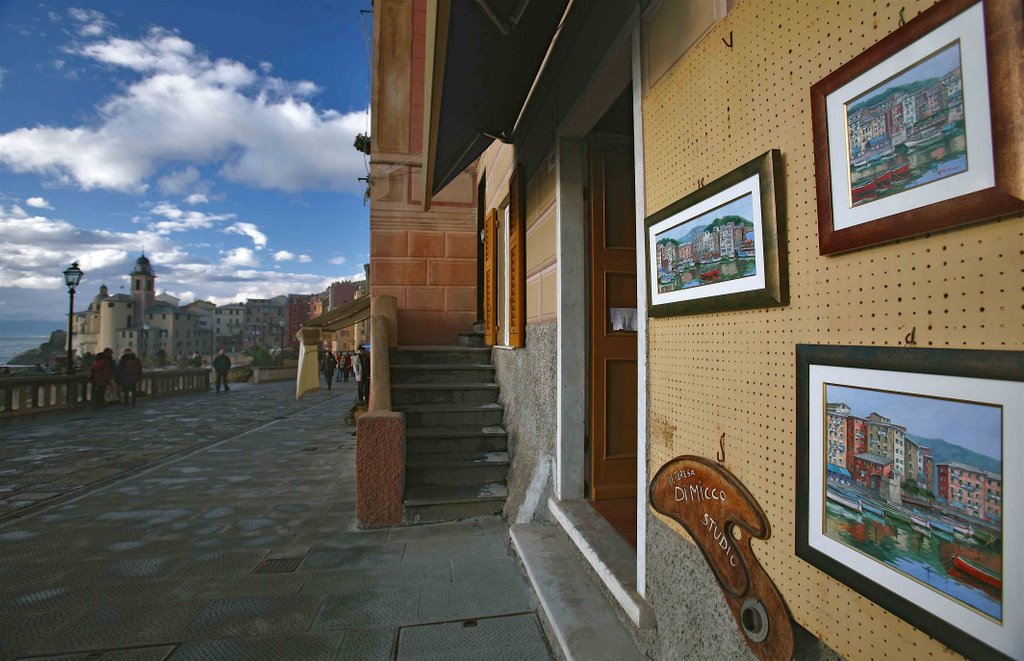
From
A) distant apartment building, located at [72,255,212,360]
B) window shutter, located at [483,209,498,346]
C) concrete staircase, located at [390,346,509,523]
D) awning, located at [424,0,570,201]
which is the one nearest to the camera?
awning, located at [424,0,570,201]

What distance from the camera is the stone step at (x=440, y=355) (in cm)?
611

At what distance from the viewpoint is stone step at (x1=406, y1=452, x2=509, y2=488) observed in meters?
4.55

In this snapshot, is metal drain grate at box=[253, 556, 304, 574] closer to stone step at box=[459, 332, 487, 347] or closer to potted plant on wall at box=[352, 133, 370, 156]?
stone step at box=[459, 332, 487, 347]

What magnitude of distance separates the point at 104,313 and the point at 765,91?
375 feet

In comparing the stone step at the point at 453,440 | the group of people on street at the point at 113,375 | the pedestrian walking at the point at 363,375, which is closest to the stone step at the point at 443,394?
the stone step at the point at 453,440

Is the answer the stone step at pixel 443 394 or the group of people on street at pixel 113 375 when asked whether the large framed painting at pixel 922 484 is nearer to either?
the stone step at pixel 443 394

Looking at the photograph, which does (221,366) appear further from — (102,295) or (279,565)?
(102,295)

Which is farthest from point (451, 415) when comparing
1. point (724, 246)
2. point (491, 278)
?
point (724, 246)

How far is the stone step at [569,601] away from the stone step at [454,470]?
1154 millimetres

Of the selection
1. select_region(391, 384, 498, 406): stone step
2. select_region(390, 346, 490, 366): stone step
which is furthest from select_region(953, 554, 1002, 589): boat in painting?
select_region(390, 346, 490, 366): stone step

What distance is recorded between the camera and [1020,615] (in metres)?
0.80

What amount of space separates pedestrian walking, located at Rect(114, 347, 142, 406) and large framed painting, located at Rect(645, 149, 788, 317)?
1632 cm

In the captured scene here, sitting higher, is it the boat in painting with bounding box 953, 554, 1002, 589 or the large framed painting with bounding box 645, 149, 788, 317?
the large framed painting with bounding box 645, 149, 788, 317

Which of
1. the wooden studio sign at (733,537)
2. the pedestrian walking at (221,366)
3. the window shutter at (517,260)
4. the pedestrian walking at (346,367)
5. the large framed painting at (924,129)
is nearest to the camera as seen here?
the large framed painting at (924,129)
